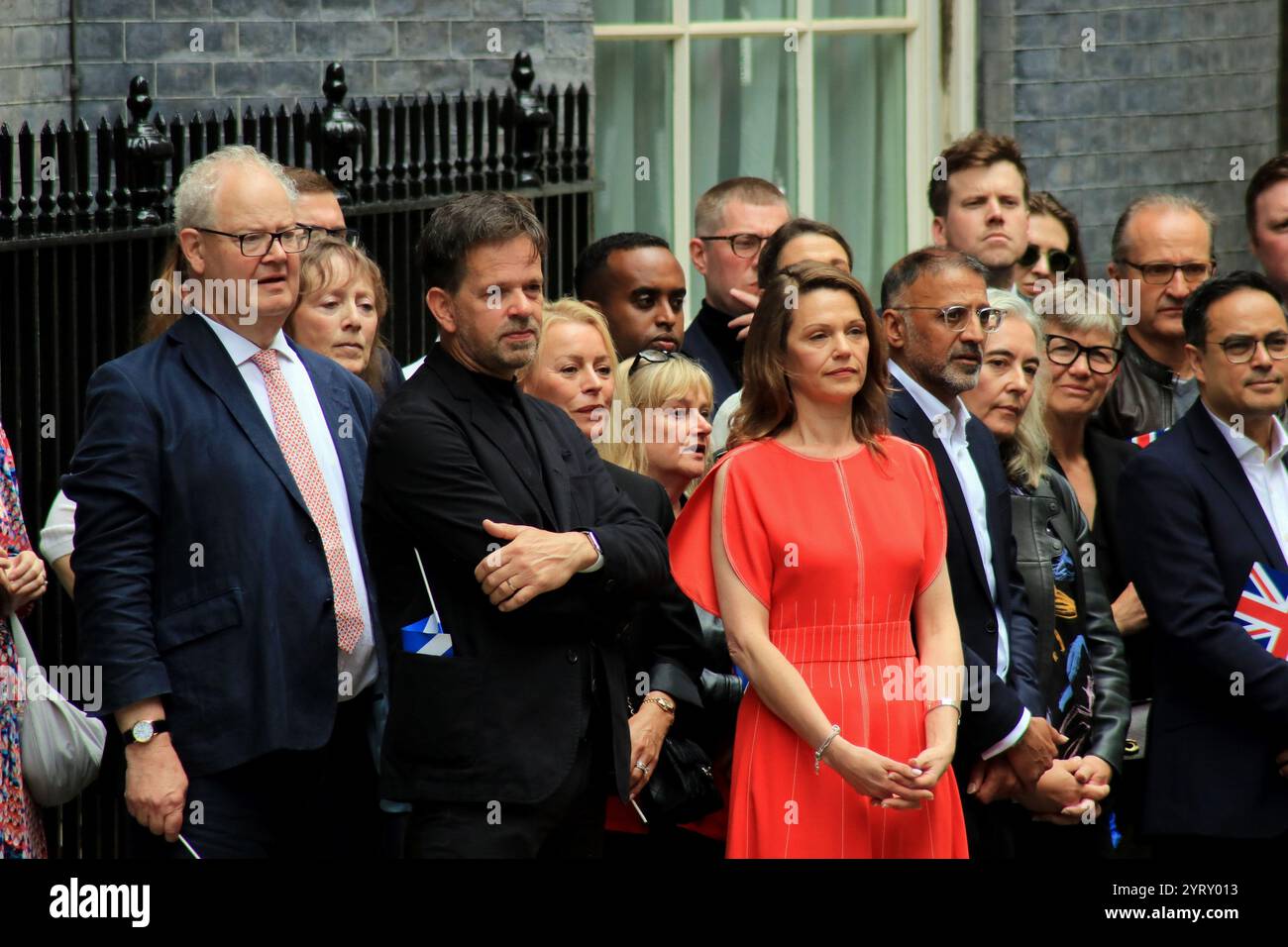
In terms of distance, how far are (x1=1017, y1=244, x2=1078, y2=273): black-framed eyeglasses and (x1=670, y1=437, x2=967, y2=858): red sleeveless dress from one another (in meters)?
3.05

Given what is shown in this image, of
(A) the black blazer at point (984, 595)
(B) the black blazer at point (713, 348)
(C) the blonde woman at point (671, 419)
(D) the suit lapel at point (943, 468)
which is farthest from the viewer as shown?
(B) the black blazer at point (713, 348)

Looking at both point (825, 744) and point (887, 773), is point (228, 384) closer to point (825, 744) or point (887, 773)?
point (825, 744)

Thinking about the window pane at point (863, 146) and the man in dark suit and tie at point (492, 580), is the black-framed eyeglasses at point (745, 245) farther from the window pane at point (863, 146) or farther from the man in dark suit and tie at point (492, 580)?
the window pane at point (863, 146)

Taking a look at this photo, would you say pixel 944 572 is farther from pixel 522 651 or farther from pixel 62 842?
pixel 62 842

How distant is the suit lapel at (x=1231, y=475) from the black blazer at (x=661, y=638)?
1.64m

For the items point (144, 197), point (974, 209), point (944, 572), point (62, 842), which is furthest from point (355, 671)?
point (974, 209)

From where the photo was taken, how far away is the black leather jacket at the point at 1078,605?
6.24 metres

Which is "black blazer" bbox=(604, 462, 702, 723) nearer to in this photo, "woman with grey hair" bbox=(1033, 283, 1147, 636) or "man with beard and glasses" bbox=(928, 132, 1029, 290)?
"woman with grey hair" bbox=(1033, 283, 1147, 636)

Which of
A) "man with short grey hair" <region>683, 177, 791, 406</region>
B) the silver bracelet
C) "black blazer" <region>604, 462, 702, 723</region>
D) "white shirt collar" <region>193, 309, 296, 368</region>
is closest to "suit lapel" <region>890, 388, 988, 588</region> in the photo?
"black blazer" <region>604, 462, 702, 723</region>

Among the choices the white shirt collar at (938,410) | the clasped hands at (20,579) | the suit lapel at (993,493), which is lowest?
the clasped hands at (20,579)

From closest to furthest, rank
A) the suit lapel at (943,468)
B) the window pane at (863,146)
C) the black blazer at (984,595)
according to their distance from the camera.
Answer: the black blazer at (984,595)
the suit lapel at (943,468)
the window pane at (863,146)

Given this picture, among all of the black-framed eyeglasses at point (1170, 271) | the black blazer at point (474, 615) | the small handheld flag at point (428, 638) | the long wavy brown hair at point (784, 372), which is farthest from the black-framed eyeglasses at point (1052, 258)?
the small handheld flag at point (428, 638)

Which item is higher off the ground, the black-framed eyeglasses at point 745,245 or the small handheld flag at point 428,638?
the black-framed eyeglasses at point 745,245
